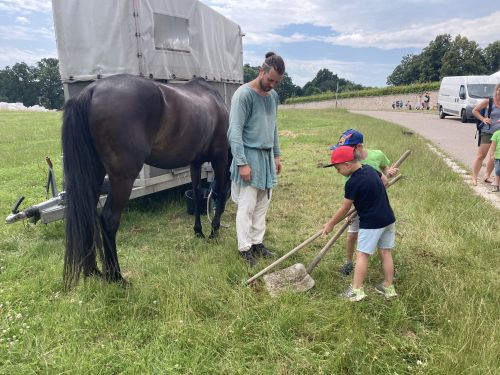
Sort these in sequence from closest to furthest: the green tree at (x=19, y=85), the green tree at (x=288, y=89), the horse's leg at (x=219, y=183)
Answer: the horse's leg at (x=219, y=183), the green tree at (x=19, y=85), the green tree at (x=288, y=89)

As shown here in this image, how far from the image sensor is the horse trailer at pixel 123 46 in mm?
4164

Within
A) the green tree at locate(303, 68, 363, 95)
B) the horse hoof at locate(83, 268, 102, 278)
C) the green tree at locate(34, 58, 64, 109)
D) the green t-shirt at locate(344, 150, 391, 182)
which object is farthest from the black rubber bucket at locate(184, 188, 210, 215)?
the green tree at locate(303, 68, 363, 95)

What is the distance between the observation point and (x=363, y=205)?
273 centimetres

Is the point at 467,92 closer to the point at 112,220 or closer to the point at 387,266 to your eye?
the point at 387,266

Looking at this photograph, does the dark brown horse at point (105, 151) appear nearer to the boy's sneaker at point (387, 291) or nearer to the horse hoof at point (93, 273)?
the horse hoof at point (93, 273)

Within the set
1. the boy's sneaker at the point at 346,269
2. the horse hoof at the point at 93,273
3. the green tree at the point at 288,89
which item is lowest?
the boy's sneaker at the point at 346,269

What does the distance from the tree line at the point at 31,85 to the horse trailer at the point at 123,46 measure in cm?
7948

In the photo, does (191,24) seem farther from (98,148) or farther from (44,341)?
(44,341)

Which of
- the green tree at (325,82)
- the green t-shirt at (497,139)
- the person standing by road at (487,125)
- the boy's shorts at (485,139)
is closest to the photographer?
the green t-shirt at (497,139)

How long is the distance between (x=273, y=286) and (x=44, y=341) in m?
1.69

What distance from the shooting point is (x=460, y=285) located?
9.22ft

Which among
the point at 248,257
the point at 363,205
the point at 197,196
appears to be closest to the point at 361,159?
the point at 363,205

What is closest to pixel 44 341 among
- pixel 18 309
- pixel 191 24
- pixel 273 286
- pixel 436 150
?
pixel 18 309

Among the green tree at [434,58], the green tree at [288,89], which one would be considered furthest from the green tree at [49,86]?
the green tree at [434,58]
